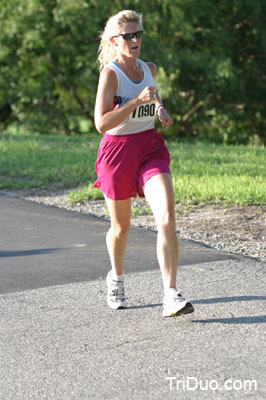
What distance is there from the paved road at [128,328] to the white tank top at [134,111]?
4.00 feet

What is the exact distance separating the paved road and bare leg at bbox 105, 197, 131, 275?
0.34 meters

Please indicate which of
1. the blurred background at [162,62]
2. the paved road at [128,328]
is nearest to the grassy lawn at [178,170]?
the paved road at [128,328]

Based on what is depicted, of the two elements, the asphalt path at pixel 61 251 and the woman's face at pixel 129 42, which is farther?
the asphalt path at pixel 61 251

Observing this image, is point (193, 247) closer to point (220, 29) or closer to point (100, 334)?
point (100, 334)

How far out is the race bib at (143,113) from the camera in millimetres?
4953

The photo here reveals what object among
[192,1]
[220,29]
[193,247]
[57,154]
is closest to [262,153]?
[57,154]

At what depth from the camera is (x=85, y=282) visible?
19.6 feet

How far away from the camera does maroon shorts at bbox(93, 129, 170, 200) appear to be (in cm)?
500

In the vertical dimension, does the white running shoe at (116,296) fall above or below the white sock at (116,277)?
below

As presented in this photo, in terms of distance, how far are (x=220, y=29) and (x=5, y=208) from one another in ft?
66.4

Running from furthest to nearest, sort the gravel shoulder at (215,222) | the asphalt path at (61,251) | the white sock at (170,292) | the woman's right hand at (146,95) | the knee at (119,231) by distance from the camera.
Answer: the gravel shoulder at (215,222) → the asphalt path at (61,251) → the knee at (119,231) → the white sock at (170,292) → the woman's right hand at (146,95)

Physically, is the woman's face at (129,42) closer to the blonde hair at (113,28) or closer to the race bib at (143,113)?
the blonde hair at (113,28)

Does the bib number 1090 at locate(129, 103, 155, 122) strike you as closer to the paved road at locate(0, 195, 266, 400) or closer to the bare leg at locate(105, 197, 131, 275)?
the bare leg at locate(105, 197, 131, 275)

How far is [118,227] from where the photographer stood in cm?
520
